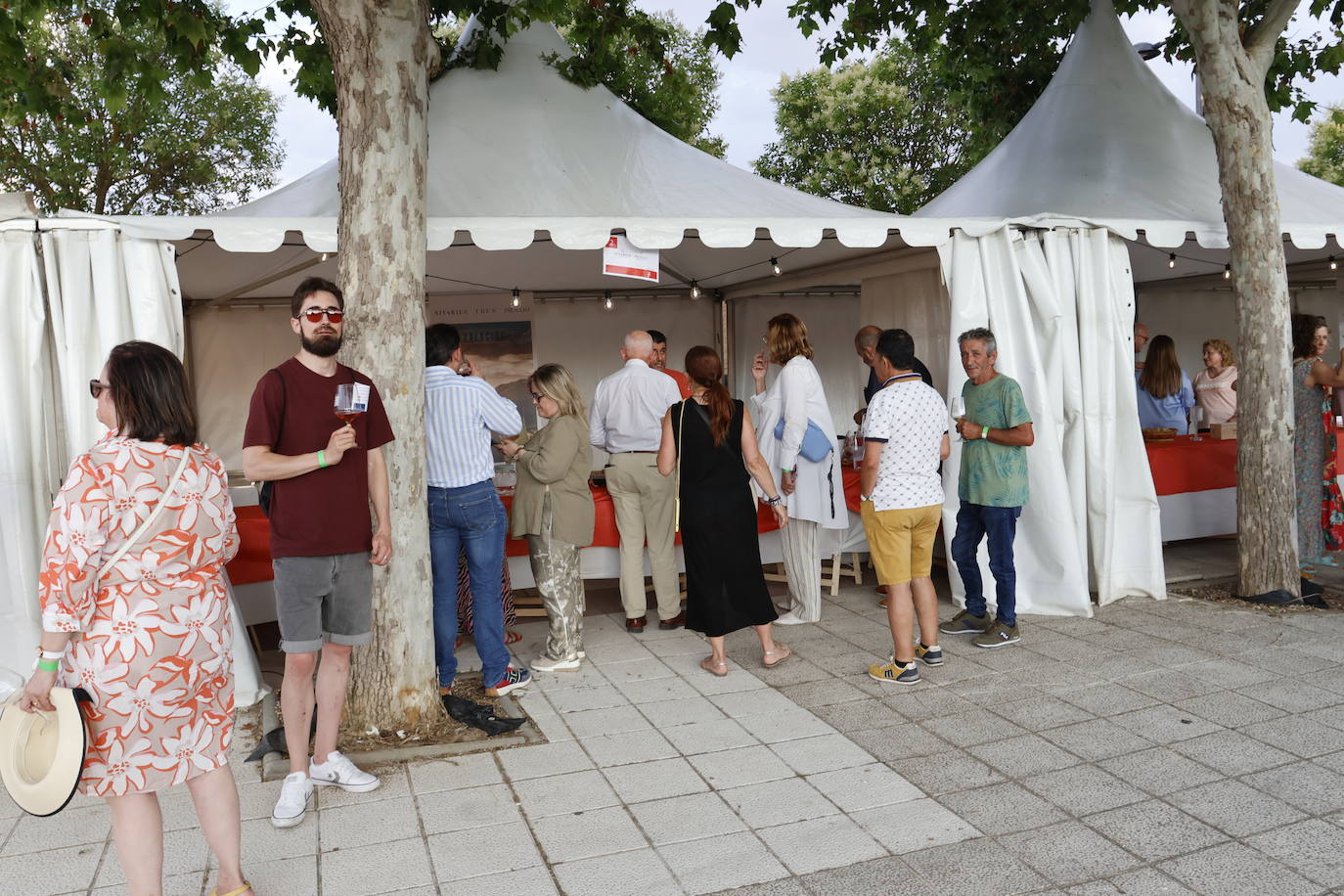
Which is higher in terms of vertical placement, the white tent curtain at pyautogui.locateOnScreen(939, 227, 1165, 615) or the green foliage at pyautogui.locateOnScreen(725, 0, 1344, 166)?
the green foliage at pyautogui.locateOnScreen(725, 0, 1344, 166)

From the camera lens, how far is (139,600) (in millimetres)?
2344

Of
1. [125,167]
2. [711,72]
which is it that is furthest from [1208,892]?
[711,72]

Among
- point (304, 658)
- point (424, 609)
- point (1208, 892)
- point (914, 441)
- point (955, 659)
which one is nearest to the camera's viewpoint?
point (1208, 892)

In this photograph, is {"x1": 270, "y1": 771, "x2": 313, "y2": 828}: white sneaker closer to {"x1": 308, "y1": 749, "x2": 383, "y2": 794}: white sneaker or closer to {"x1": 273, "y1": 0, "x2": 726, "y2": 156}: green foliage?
{"x1": 308, "y1": 749, "x2": 383, "y2": 794}: white sneaker

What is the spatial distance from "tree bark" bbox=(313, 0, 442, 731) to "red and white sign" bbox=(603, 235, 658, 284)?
52.5 inches

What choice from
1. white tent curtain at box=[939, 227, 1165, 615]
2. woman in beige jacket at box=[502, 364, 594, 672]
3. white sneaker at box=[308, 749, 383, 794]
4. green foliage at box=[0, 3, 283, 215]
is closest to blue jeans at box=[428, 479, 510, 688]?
woman in beige jacket at box=[502, 364, 594, 672]

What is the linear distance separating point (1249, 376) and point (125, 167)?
16.4 meters

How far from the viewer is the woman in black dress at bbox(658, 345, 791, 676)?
15.1 feet

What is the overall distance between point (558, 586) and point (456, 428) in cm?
109

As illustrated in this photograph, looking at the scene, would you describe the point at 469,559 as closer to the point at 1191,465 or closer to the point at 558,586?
the point at 558,586

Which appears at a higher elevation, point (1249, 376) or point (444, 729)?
point (1249, 376)

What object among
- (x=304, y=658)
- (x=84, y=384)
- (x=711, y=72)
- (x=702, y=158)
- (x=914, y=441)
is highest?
(x=711, y=72)

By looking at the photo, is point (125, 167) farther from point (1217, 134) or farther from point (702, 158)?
point (1217, 134)

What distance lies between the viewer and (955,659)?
4.91 m
